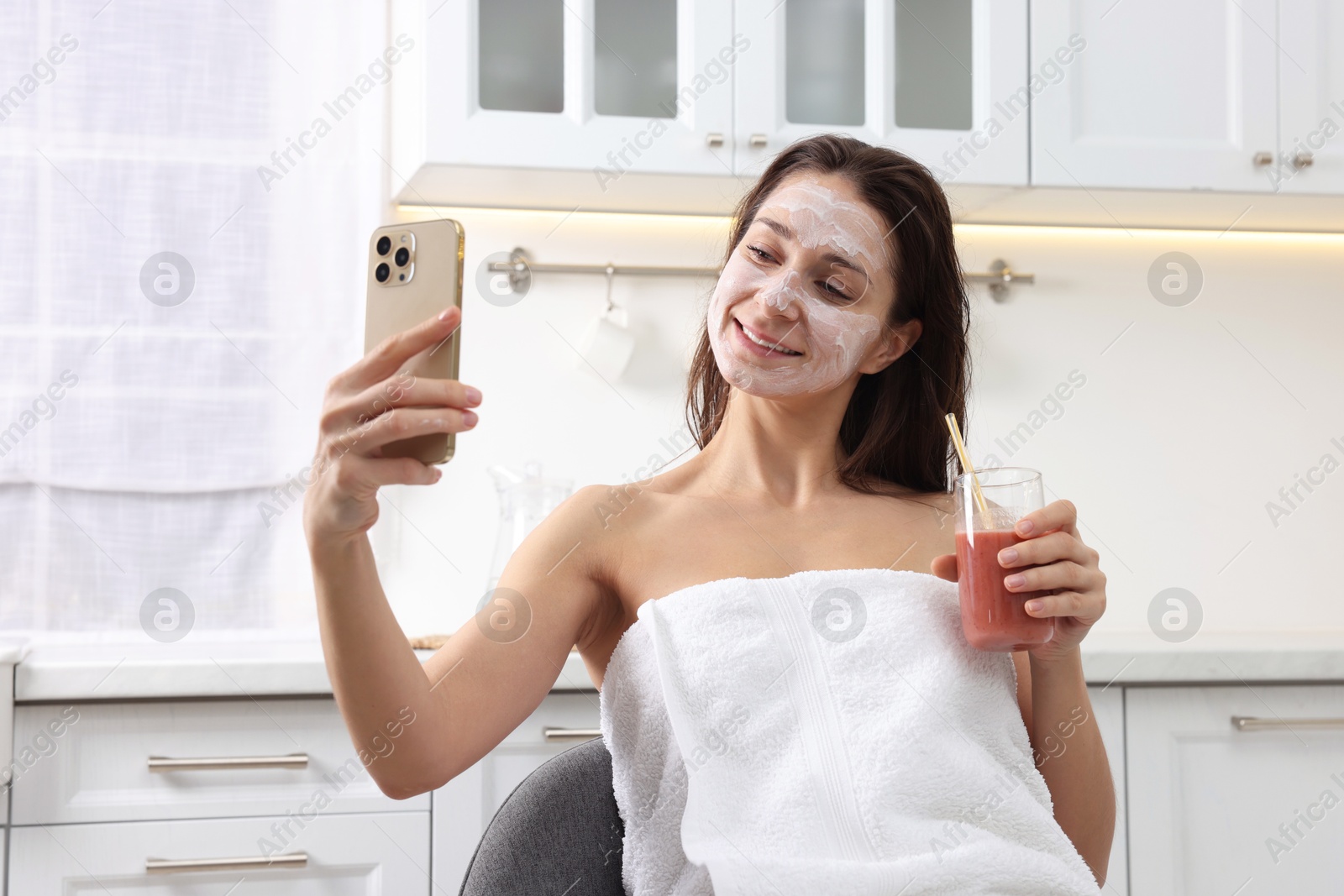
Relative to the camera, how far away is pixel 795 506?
1101 millimetres

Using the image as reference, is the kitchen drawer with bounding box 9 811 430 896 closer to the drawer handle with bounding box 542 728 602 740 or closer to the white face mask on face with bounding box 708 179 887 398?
the drawer handle with bounding box 542 728 602 740

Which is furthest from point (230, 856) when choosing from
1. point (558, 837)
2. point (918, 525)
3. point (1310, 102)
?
point (1310, 102)

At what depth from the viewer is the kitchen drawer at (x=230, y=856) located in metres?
1.37

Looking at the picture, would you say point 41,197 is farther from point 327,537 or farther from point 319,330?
point 327,537

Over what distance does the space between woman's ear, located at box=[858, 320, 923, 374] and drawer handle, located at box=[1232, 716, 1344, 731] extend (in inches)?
32.9

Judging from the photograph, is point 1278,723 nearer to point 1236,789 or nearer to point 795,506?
point 1236,789

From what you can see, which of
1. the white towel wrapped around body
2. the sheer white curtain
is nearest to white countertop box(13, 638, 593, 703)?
the sheer white curtain

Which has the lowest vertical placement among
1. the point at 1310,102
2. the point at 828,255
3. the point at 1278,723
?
the point at 1278,723

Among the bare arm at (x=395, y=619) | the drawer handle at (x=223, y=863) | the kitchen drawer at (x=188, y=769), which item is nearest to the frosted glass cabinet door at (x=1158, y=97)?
the bare arm at (x=395, y=619)

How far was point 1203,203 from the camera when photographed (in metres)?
1.96

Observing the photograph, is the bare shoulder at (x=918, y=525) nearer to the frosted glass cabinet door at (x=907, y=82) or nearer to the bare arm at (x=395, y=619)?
the bare arm at (x=395, y=619)

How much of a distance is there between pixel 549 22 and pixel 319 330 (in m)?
0.67

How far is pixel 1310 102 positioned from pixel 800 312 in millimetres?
1384

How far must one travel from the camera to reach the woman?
833 mm
